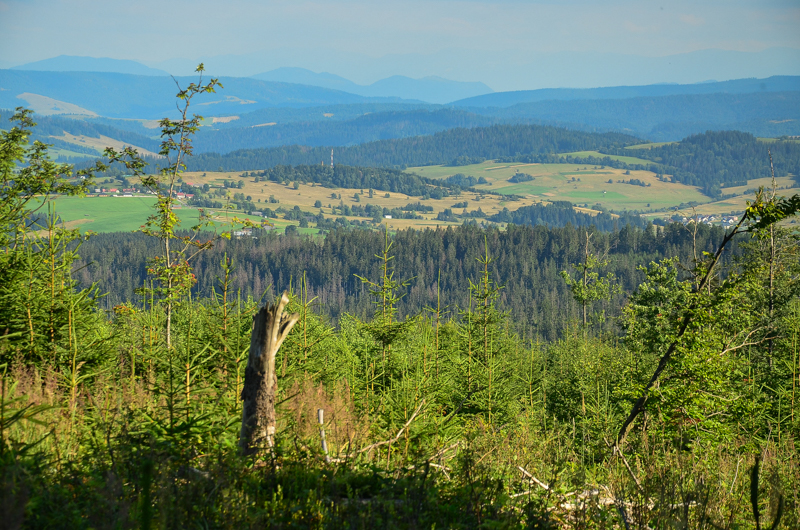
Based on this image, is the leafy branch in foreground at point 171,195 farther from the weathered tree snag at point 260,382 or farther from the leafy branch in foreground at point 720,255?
the leafy branch in foreground at point 720,255

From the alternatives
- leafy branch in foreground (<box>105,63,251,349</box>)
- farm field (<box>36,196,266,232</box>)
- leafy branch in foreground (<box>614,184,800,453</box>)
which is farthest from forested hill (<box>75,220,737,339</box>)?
leafy branch in foreground (<box>614,184,800,453</box>)

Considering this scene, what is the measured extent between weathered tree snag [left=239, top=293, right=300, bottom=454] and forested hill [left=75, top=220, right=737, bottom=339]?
134 metres

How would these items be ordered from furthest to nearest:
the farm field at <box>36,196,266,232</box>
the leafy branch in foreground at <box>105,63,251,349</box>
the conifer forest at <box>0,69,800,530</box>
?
the farm field at <box>36,196,266,232</box> → the leafy branch in foreground at <box>105,63,251,349</box> → the conifer forest at <box>0,69,800,530</box>

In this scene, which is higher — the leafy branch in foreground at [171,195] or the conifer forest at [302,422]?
the leafy branch in foreground at [171,195]

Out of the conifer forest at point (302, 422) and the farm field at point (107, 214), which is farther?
the farm field at point (107, 214)

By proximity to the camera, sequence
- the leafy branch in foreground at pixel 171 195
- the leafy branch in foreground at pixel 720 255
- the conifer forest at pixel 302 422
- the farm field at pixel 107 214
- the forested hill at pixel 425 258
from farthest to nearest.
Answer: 1. the farm field at pixel 107 214
2. the forested hill at pixel 425 258
3. the leafy branch in foreground at pixel 171 195
4. the leafy branch in foreground at pixel 720 255
5. the conifer forest at pixel 302 422

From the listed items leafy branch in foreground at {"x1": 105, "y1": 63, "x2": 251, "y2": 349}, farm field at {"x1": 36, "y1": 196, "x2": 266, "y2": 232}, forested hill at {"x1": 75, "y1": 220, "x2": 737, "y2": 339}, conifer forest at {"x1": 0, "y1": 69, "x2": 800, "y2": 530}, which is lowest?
forested hill at {"x1": 75, "y1": 220, "x2": 737, "y2": 339}

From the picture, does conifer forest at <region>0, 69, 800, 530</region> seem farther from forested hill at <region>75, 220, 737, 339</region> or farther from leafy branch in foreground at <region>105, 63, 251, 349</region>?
forested hill at <region>75, 220, 737, 339</region>

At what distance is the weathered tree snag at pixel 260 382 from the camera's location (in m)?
4.54

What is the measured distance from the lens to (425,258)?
170m

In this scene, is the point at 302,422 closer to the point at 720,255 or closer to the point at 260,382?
the point at 260,382

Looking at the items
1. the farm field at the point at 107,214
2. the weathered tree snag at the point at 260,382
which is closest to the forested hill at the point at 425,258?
the farm field at the point at 107,214

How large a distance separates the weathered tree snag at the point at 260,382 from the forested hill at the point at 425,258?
13369cm

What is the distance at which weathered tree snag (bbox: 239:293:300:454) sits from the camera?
4.54m
